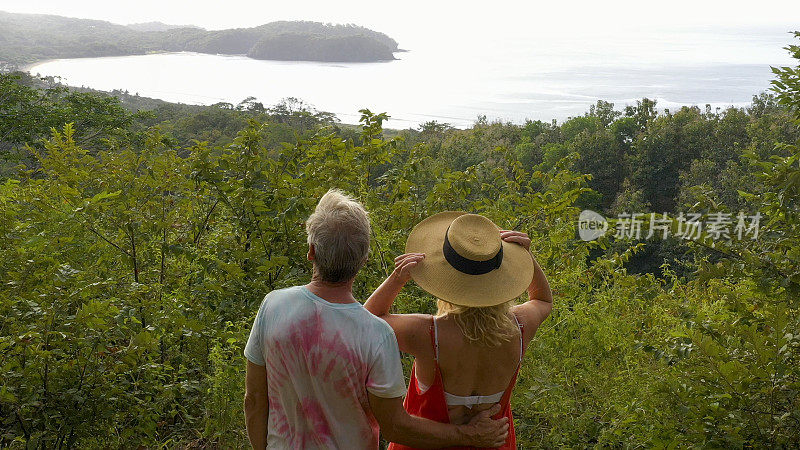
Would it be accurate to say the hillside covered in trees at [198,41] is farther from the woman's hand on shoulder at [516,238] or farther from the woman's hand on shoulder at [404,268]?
the woman's hand on shoulder at [404,268]

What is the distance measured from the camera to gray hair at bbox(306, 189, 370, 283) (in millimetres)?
1887

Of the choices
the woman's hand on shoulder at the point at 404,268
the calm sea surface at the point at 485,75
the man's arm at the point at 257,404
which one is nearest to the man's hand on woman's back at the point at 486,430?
the woman's hand on shoulder at the point at 404,268

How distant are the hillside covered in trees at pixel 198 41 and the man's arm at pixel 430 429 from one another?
→ 103m

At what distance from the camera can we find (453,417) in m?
2.18

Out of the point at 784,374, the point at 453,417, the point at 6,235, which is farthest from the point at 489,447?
the point at 6,235

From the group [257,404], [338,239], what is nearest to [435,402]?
[257,404]

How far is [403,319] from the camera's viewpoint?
2109 mm

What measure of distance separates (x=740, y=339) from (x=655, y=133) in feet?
123

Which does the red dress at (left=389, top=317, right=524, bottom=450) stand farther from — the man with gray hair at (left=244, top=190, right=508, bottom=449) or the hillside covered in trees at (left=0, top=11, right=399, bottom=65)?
the hillside covered in trees at (left=0, top=11, right=399, bottom=65)

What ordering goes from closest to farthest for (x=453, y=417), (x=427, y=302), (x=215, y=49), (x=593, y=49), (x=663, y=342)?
(x=453, y=417), (x=663, y=342), (x=427, y=302), (x=593, y=49), (x=215, y=49)

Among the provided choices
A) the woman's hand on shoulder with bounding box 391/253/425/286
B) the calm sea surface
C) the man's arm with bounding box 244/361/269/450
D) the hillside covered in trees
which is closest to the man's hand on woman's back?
the woman's hand on shoulder with bounding box 391/253/425/286

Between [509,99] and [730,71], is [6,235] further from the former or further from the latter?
[730,71]

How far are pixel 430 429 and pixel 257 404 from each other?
556mm

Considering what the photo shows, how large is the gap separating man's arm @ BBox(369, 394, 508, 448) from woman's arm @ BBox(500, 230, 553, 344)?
0.31 meters
